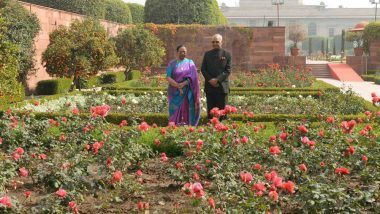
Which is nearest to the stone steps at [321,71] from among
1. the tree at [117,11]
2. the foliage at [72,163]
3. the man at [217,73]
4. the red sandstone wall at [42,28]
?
the tree at [117,11]

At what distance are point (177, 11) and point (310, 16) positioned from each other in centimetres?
5346

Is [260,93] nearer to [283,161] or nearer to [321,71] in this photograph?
[283,161]

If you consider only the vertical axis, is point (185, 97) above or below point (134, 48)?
below

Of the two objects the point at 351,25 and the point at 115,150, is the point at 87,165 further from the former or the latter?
the point at 351,25

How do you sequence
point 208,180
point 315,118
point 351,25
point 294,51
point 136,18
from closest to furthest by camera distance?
point 208,180, point 315,118, point 294,51, point 136,18, point 351,25

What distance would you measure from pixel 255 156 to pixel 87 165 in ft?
4.68

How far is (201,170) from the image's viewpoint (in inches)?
179

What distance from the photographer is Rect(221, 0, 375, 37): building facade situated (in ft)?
242

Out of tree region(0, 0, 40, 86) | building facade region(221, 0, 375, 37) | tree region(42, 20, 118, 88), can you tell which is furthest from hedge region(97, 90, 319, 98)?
building facade region(221, 0, 375, 37)

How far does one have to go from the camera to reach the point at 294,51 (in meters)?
26.1

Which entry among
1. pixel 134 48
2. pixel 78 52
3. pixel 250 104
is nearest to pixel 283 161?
pixel 250 104

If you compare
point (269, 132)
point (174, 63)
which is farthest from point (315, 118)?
point (174, 63)

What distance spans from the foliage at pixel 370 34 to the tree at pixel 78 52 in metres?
16.1

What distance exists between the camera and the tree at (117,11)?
90.3 feet
